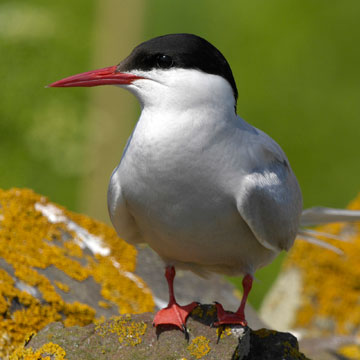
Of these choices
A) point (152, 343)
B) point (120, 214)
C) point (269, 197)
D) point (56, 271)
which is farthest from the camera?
point (56, 271)

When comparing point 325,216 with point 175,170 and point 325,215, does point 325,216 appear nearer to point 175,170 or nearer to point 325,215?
point 325,215

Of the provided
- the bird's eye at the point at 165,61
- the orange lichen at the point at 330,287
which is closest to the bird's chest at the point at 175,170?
the bird's eye at the point at 165,61

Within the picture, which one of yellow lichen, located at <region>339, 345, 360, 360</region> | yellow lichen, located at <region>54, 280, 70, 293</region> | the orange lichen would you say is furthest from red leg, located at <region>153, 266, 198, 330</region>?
the orange lichen

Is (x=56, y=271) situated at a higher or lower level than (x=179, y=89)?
lower

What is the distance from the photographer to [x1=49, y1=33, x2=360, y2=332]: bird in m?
4.05

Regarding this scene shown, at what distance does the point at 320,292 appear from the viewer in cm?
686

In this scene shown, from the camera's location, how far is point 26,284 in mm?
4621

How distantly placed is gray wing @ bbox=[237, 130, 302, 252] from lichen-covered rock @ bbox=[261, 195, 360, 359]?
2.22 metres

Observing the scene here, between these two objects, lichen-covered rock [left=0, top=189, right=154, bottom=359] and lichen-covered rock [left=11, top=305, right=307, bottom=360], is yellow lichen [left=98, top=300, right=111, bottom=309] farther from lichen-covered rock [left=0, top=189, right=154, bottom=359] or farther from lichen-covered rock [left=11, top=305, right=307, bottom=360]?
lichen-covered rock [left=11, top=305, right=307, bottom=360]

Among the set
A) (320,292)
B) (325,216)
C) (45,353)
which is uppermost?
(325,216)

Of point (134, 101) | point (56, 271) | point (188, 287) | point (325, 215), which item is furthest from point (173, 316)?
point (134, 101)

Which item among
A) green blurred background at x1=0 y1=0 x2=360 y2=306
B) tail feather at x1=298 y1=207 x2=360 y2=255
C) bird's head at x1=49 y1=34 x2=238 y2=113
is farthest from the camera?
green blurred background at x1=0 y1=0 x2=360 y2=306

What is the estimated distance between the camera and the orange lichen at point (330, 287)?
668 centimetres

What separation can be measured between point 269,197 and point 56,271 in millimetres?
1711
